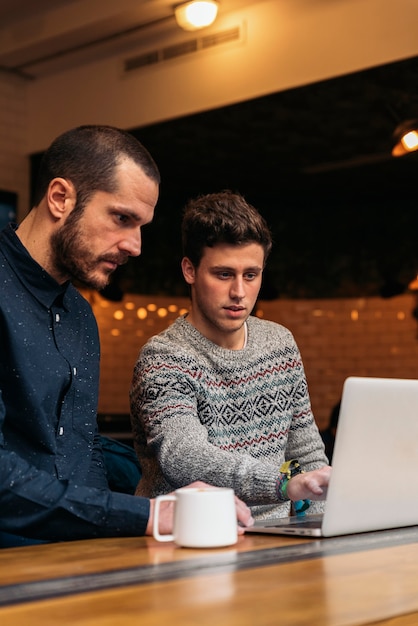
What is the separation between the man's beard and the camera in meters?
1.87

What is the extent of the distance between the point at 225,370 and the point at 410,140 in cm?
300

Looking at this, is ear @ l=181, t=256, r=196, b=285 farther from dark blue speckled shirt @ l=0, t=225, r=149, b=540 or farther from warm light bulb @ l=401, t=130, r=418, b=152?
warm light bulb @ l=401, t=130, r=418, b=152

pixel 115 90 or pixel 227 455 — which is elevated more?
pixel 115 90

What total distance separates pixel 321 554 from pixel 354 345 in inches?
187

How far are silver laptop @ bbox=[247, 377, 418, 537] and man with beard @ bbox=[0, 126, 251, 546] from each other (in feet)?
1.61

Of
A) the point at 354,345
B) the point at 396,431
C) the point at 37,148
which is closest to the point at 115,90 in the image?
the point at 37,148

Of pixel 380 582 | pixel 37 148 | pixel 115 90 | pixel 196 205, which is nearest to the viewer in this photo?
pixel 380 582

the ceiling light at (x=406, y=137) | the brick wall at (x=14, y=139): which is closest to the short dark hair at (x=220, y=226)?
the ceiling light at (x=406, y=137)

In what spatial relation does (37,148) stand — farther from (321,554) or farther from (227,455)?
(321,554)

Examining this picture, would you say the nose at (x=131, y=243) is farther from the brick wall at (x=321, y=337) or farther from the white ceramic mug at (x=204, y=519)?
the brick wall at (x=321, y=337)

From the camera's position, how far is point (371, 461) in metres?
1.53

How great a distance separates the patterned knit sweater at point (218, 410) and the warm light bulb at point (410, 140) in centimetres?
268

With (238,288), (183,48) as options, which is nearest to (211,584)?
(238,288)

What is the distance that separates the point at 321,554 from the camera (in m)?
1.37
